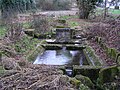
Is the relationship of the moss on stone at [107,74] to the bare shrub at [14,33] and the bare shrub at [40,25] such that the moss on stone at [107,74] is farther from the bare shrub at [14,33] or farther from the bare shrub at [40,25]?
the bare shrub at [40,25]

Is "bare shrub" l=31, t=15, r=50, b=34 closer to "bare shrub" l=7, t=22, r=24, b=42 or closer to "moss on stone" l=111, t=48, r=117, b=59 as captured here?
"bare shrub" l=7, t=22, r=24, b=42

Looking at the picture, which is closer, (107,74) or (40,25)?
(107,74)

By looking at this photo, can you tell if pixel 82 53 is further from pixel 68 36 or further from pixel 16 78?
pixel 16 78

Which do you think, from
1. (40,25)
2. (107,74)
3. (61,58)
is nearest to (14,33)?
(61,58)

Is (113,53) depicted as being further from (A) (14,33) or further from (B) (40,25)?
(B) (40,25)

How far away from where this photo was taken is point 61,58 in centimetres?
804

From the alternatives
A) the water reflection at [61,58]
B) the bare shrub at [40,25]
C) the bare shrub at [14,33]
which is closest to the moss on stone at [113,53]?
the water reflection at [61,58]

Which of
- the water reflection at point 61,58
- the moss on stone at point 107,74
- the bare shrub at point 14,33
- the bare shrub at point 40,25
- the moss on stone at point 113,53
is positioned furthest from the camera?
the bare shrub at point 40,25

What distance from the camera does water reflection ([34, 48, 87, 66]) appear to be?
756 cm

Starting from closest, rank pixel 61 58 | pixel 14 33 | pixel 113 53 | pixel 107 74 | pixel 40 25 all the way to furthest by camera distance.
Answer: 1. pixel 107 74
2. pixel 113 53
3. pixel 61 58
4. pixel 14 33
5. pixel 40 25

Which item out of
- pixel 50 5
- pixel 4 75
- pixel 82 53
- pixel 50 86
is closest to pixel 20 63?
pixel 4 75

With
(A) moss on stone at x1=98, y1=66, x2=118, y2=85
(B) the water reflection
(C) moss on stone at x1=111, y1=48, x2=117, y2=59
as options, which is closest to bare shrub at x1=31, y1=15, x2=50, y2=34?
(B) the water reflection

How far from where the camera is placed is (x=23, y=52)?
7.83 meters

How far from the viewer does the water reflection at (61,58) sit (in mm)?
7557
